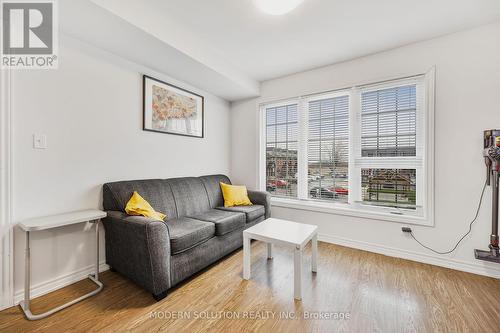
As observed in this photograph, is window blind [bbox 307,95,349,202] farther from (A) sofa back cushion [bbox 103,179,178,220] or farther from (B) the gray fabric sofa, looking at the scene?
(A) sofa back cushion [bbox 103,179,178,220]

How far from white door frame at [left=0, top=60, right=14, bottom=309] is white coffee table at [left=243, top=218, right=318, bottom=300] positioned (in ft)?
6.05

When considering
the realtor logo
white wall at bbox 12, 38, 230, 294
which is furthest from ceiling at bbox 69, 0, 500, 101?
white wall at bbox 12, 38, 230, 294

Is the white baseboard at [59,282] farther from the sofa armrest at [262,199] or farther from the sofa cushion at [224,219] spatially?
the sofa armrest at [262,199]

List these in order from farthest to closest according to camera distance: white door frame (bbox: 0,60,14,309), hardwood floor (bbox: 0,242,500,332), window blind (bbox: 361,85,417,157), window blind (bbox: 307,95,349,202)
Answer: window blind (bbox: 307,95,349,202) → window blind (bbox: 361,85,417,157) → white door frame (bbox: 0,60,14,309) → hardwood floor (bbox: 0,242,500,332)

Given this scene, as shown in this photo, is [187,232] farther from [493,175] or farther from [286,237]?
[493,175]

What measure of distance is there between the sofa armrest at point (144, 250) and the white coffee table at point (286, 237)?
714mm

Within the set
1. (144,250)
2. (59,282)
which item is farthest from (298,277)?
(59,282)

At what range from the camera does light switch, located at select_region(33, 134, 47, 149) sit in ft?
5.80

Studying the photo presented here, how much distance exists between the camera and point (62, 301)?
5.61 ft

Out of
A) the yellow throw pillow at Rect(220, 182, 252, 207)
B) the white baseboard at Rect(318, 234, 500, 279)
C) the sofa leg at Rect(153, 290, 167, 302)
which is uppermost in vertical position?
the yellow throw pillow at Rect(220, 182, 252, 207)

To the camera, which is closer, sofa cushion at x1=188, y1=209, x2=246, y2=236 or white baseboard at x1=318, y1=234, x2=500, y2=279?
white baseboard at x1=318, y1=234, x2=500, y2=279

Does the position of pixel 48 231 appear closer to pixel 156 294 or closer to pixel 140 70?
pixel 156 294

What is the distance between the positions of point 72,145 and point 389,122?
3.51m

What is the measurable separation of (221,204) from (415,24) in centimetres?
307
